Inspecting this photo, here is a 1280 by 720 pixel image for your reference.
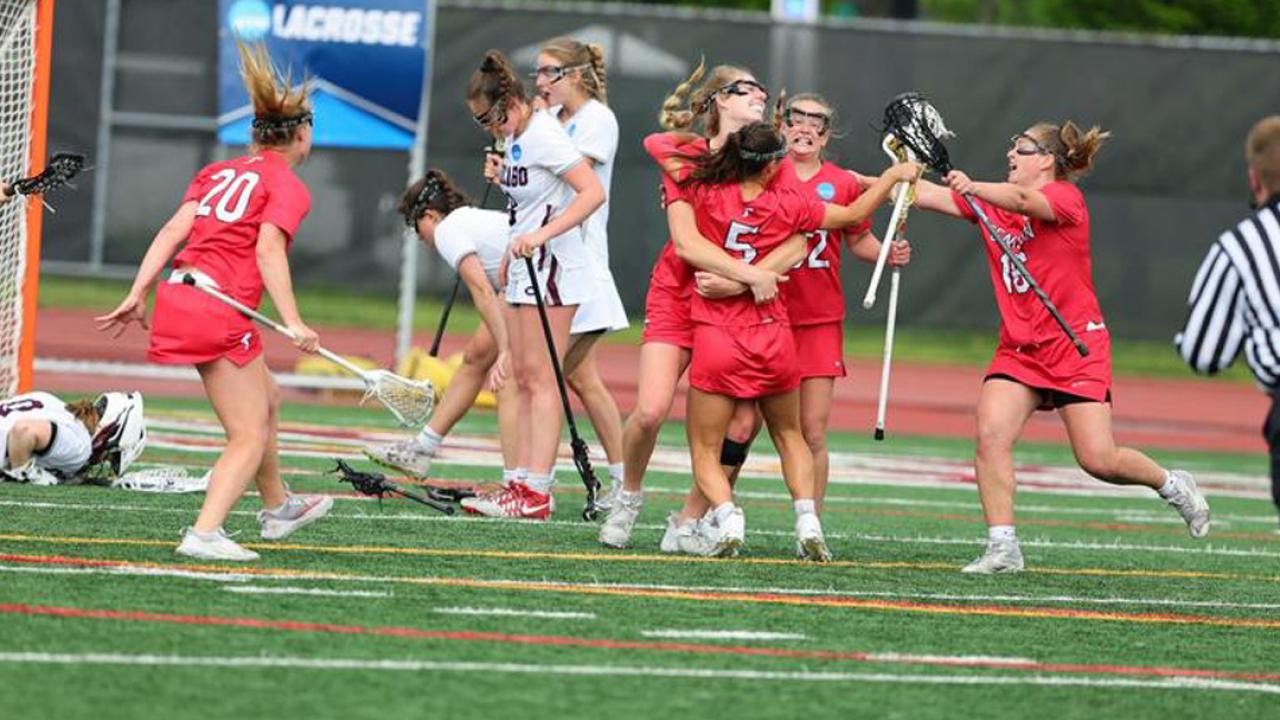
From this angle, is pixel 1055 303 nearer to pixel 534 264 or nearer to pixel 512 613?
pixel 534 264

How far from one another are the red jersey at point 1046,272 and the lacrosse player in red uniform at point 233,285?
2.72 m

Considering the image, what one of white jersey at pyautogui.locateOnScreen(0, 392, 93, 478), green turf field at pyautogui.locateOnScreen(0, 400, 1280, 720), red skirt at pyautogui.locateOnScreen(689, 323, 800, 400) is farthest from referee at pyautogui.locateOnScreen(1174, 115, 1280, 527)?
white jersey at pyautogui.locateOnScreen(0, 392, 93, 478)

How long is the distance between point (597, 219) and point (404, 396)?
4.71 ft

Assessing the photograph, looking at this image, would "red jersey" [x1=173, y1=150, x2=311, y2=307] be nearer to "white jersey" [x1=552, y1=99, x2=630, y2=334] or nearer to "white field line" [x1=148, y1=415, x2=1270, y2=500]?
"white jersey" [x1=552, y1=99, x2=630, y2=334]

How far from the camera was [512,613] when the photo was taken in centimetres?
756

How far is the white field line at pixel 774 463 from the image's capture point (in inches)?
531

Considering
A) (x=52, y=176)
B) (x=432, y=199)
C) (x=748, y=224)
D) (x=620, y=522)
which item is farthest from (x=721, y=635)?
(x=432, y=199)

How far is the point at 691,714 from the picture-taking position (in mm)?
6195

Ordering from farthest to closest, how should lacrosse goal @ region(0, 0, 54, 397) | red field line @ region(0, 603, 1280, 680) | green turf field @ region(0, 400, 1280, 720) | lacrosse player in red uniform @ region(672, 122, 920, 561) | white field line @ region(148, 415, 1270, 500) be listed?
white field line @ region(148, 415, 1270, 500) < lacrosse goal @ region(0, 0, 54, 397) < lacrosse player in red uniform @ region(672, 122, 920, 561) < red field line @ region(0, 603, 1280, 680) < green turf field @ region(0, 400, 1280, 720)

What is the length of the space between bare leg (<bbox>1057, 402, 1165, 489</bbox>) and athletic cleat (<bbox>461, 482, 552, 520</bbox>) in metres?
2.33

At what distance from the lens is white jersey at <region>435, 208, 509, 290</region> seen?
36.7ft

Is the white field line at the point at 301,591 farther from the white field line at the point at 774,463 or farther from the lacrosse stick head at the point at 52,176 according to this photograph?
the white field line at the point at 774,463

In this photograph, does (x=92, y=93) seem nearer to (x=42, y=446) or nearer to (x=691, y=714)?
(x=42, y=446)

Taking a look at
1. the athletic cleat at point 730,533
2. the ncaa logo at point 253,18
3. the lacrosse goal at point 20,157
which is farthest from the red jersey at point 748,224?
the ncaa logo at point 253,18
